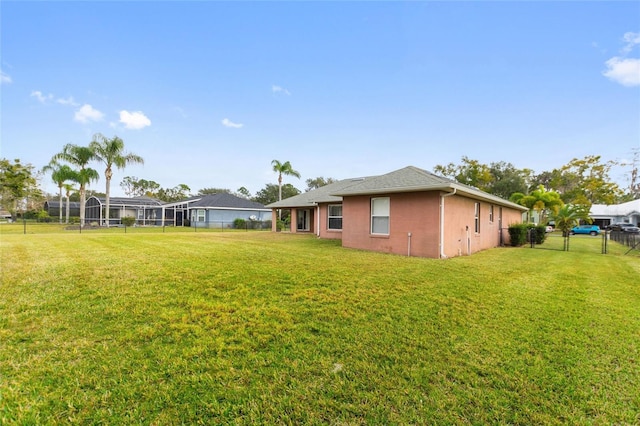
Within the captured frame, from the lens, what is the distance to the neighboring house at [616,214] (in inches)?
1450

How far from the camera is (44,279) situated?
5520mm

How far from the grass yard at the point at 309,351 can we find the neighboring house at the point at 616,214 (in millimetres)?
44004

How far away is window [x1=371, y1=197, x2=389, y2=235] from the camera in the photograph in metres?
11.1

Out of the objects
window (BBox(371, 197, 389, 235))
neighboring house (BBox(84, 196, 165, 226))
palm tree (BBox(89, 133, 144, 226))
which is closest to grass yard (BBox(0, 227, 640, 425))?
window (BBox(371, 197, 389, 235))

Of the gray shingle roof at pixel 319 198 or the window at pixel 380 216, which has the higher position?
the gray shingle roof at pixel 319 198

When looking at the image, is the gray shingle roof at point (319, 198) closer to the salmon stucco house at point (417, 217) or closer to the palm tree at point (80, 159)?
the salmon stucco house at point (417, 217)

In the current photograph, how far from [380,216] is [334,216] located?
6.18 meters

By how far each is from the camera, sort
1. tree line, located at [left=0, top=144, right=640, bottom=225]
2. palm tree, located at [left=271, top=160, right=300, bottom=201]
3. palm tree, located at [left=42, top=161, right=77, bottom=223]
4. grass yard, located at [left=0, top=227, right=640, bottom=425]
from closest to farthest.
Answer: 1. grass yard, located at [left=0, top=227, right=640, bottom=425]
2. tree line, located at [left=0, top=144, right=640, bottom=225]
3. palm tree, located at [left=42, top=161, right=77, bottom=223]
4. palm tree, located at [left=271, top=160, right=300, bottom=201]

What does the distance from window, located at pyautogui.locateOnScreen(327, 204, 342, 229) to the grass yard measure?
11.2 metres

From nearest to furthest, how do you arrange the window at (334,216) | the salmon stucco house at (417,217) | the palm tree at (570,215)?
1. the salmon stucco house at (417,217)
2. the window at (334,216)
3. the palm tree at (570,215)

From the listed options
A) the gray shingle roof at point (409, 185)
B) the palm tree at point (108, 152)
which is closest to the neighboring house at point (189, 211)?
the palm tree at point (108, 152)

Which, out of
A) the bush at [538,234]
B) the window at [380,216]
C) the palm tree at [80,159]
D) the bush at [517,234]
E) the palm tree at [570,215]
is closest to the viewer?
the window at [380,216]

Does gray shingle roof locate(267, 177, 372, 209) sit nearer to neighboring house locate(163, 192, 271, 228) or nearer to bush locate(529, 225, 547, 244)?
neighboring house locate(163, 192, 271, 228)

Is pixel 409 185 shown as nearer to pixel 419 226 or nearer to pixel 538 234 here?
pixel 419 226
